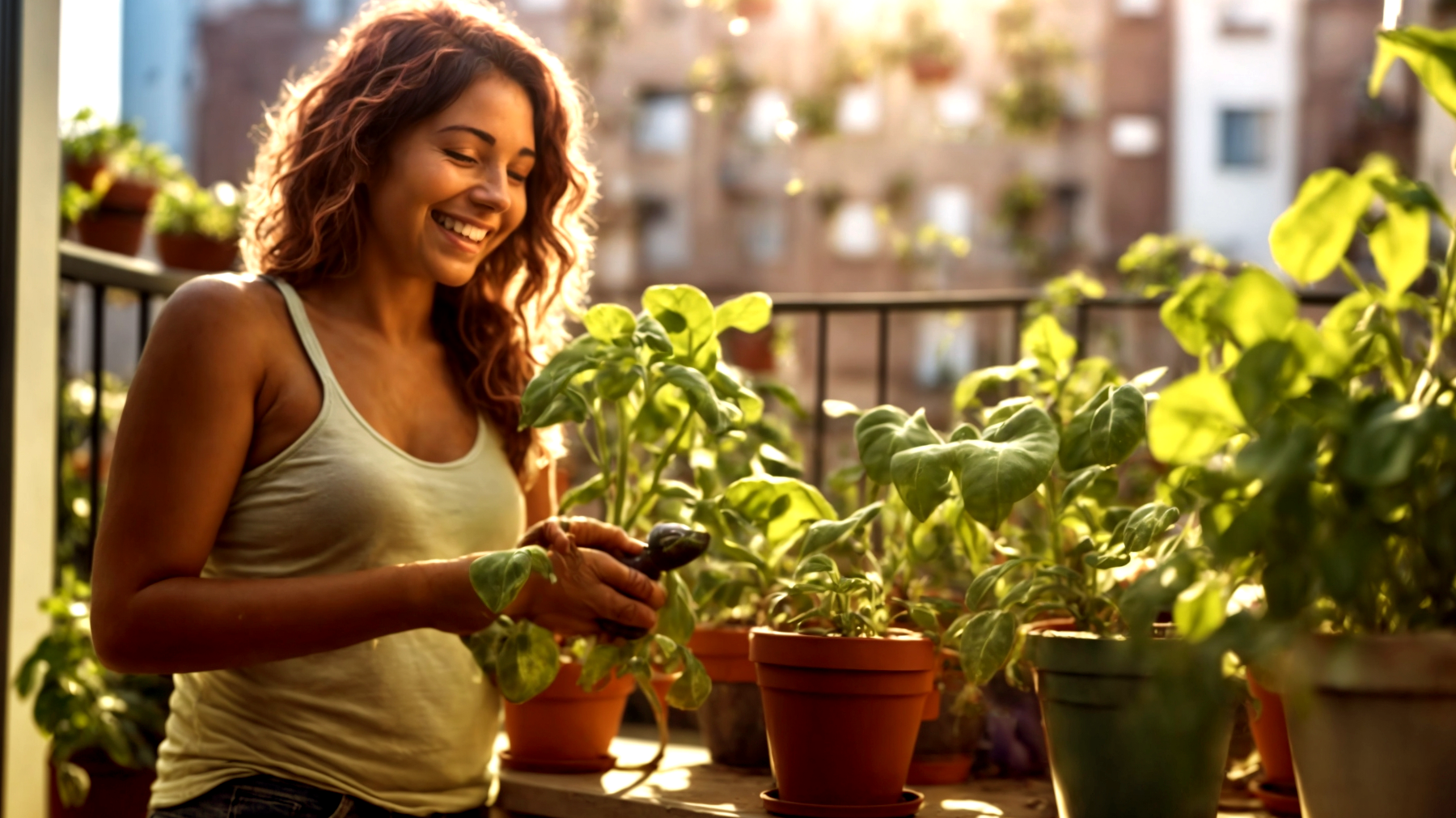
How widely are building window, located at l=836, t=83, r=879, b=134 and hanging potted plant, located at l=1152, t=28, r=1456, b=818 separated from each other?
1514 cm

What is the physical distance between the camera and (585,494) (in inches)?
55.8

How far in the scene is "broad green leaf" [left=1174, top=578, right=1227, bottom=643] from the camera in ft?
2.41

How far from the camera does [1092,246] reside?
597 inches

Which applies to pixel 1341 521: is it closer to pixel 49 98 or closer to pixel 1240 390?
pixel 1240 390

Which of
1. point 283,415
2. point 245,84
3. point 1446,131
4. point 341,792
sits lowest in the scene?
point 341,792

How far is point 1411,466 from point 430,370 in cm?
102

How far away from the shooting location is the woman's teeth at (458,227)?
4.38ft

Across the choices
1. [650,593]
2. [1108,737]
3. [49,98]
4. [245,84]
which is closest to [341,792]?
[650,593]

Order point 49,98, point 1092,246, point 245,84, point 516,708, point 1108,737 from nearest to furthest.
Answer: point 1108,737 → point 516,708 → point 49,98 → point 1092,246 → point 245,84

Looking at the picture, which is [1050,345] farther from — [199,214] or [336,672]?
[199,214]

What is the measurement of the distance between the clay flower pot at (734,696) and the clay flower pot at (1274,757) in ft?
1.63

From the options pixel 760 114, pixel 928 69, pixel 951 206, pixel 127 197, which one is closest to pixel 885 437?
pixel 127 197

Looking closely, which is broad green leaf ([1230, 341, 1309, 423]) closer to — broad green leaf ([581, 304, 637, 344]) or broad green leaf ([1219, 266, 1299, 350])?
broad green leaf ([1219, 266, 1299, 350])

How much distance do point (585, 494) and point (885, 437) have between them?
1.44ft
